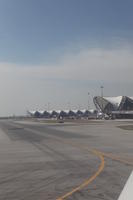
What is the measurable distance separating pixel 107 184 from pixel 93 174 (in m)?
1.94

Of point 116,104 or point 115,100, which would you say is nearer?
point 116,104

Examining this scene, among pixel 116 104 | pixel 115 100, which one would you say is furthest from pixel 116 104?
pixel 115 100

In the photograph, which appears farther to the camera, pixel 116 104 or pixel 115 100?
pixel 115 100

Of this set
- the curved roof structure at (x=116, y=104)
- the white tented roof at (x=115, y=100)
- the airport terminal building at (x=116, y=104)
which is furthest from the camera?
the white tented roof at (x=115, y=100)

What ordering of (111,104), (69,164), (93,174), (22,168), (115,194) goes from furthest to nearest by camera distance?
(111,104), (69,164), (22,168), (93,174), (115,194)

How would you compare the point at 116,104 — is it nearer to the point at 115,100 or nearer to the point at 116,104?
the point at 116,104

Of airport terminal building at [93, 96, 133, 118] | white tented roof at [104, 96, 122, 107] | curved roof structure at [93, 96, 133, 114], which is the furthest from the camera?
white tented roof at [104, 96, 122, 107]

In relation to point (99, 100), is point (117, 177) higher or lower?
lower

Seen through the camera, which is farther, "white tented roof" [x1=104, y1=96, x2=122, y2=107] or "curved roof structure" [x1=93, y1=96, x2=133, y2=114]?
"white tented roof" [x1=104, y1=96, x2=122, y2=107]

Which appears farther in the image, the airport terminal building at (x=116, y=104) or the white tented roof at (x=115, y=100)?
the white tented roof at (x=115, y=100)

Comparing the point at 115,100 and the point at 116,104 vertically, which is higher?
the point at 115,100

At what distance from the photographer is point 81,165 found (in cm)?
1459

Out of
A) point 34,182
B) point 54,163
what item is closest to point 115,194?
point 34,182

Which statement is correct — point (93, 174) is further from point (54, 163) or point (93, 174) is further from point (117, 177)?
point (54, 163)
